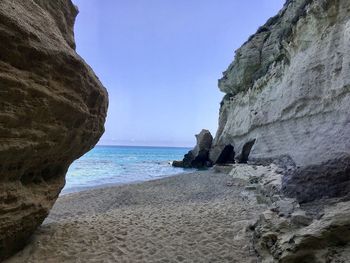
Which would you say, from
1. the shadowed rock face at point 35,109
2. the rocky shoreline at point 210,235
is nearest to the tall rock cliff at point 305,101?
the rocky shoreline at point 210,235

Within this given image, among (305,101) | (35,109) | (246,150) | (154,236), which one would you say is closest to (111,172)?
(246,150)

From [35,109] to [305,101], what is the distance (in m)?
10.6

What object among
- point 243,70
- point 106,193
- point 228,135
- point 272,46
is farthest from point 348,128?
point 228,135

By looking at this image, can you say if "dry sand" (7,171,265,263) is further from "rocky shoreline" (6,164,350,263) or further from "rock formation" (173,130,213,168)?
"rock formation" (173,130,213,168)

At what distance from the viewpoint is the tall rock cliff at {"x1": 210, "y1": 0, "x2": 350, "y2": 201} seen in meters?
6.37

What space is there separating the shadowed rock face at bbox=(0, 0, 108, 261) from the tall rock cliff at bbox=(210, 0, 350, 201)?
497 centimetres

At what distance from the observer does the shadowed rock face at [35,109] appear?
176 inches

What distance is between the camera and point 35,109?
4.85 metres

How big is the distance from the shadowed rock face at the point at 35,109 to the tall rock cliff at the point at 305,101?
16.3 ft

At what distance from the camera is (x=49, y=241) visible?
6.38m

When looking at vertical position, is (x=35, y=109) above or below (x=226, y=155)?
above

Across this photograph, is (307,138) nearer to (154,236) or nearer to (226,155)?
(154,236)

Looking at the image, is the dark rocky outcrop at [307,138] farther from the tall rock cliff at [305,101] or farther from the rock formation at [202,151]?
the rock formation at [202,151]

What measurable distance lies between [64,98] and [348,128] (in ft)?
19.5
